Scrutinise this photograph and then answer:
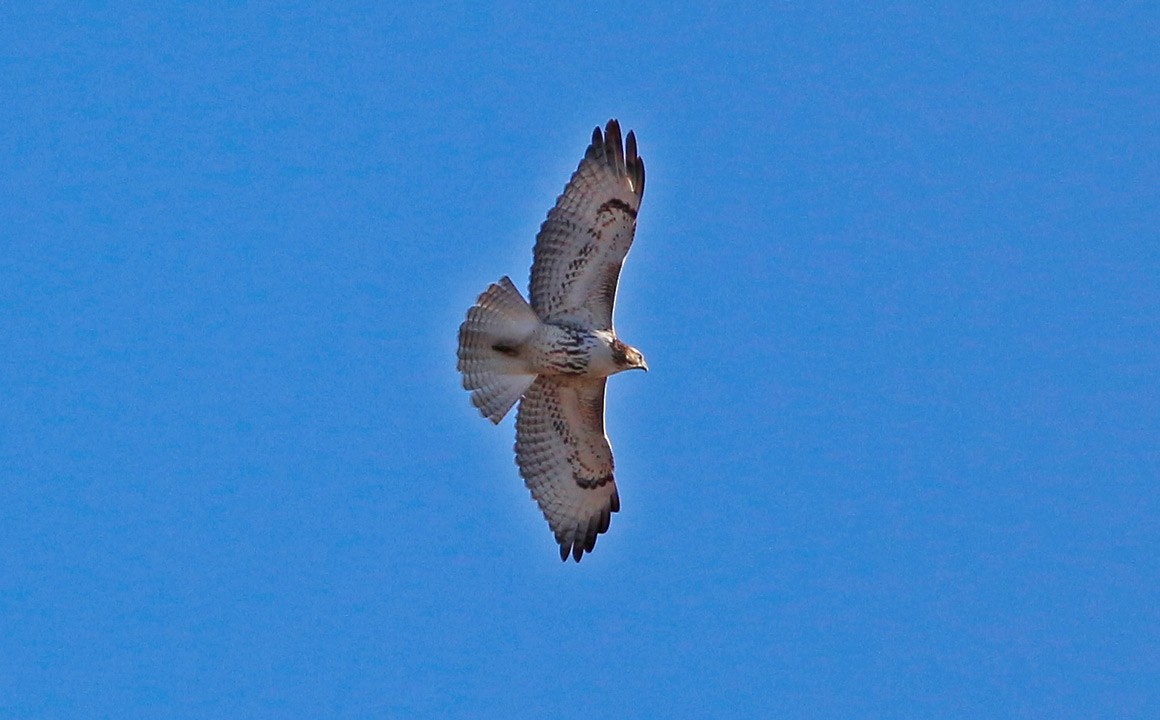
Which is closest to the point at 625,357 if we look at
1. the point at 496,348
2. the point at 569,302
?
the point at 569,302

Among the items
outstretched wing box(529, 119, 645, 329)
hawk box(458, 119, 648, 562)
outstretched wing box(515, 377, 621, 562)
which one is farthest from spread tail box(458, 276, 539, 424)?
outstretched wing box(515, 377, 621, 562)

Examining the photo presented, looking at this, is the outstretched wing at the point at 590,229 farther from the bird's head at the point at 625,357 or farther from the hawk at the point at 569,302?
the bird's head at the point at 625,357

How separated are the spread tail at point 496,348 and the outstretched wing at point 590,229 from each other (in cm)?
25

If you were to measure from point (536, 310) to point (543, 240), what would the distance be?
0.46m

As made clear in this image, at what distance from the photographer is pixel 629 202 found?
46.9 ft

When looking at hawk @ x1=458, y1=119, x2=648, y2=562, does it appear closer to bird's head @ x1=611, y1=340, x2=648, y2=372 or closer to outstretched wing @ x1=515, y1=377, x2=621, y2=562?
bird's head @ x1=611, y1=340, x2=648, y2=372

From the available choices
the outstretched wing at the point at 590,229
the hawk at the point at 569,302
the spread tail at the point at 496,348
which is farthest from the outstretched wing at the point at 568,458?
the outstretched wing at the point at 590,229

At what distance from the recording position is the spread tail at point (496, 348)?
46.2 ft

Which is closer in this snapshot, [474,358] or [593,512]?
[474,358]

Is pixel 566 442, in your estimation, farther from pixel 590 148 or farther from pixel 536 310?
pixel 590 148

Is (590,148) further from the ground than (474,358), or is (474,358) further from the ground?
(590,148)

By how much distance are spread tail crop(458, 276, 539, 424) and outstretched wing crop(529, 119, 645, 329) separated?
9.8 inches

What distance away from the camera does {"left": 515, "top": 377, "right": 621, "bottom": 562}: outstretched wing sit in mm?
14789

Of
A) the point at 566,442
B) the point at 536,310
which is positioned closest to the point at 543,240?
the point at 536,310
